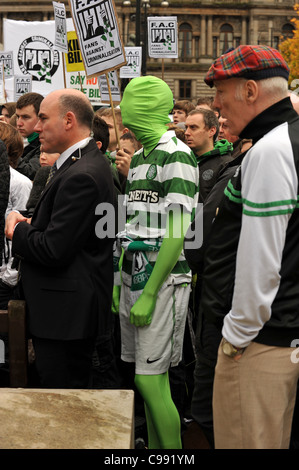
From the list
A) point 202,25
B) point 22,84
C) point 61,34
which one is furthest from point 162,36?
point 202,25

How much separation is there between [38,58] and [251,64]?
11940mm

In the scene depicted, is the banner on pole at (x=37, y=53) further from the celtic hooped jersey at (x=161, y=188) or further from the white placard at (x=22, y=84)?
the celtic hooped jersey at (x=161, y=188)

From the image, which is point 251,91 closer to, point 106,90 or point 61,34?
point 61,34

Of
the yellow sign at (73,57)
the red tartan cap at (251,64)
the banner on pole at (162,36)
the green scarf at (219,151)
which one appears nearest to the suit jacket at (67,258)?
the red tartan cap at (251,64)

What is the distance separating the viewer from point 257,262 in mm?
1903

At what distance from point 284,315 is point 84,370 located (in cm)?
124

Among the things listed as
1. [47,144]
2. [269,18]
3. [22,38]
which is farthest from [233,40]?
[47,144]

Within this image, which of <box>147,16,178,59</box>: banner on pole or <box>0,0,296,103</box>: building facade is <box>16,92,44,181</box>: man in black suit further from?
<box>0,0,296,103</box>: building facade

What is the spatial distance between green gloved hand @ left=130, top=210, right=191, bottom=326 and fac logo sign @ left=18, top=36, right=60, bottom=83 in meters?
10.4

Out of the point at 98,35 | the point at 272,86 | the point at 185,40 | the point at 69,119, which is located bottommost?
the point at 185,40

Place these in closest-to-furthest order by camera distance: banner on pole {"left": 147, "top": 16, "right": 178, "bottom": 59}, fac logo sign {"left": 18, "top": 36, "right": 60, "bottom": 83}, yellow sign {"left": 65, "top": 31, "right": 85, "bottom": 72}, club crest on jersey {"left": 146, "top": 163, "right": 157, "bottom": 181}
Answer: club crest on jersey {"left": 146, "top": 163, "right": 157, "bottom": 181}, yellow sign {"left": 65, "top": 31, "right": 85, "bottom": 72}, banner on pole {"left": 147, "top": 16, "right": 178, "bottom": 59}, fac logo sign {"left": 18, "top": 36, "right": 60, "bottom": 83}

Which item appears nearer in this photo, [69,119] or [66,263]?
[66,263]

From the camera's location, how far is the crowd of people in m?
1.95

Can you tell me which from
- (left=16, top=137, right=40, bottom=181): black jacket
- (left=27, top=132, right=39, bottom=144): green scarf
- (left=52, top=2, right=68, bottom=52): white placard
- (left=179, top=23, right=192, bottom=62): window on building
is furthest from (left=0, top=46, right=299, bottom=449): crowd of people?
(left=179, top=23, right=192, bottom=62): window on building
